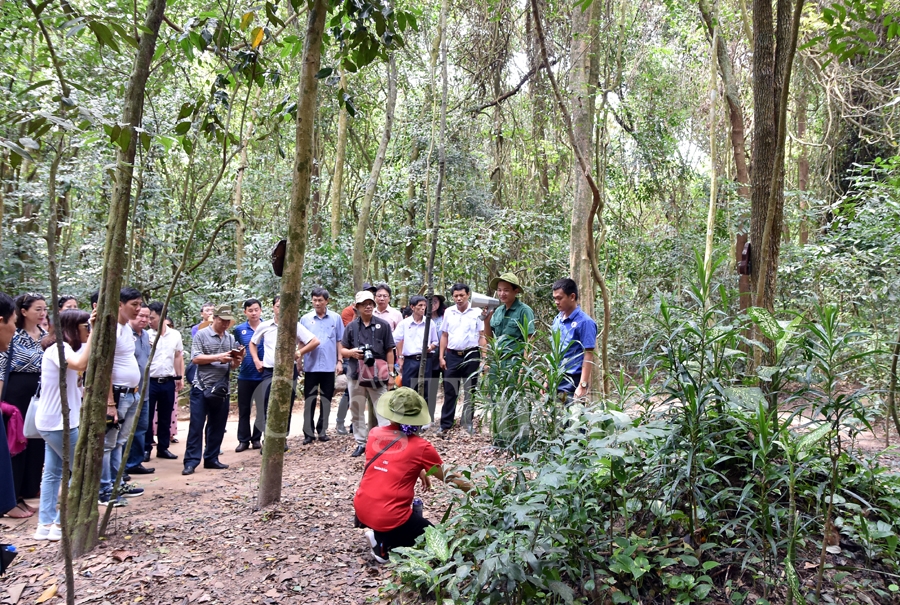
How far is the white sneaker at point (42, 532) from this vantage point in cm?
439

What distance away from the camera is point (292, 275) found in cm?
460

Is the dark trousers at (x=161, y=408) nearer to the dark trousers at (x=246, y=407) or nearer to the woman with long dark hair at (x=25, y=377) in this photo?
the dark trousers at (x=246, y=407)

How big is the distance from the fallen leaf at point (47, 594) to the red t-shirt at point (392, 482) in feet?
5.73

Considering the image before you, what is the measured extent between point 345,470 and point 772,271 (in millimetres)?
4243

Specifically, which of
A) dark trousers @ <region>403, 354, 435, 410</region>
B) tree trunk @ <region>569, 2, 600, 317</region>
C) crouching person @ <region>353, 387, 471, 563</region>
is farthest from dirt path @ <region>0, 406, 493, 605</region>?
tree trunk @ <region>569, 2, 600, 317</region>

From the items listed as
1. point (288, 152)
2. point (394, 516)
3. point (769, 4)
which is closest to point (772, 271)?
point (769, 4)

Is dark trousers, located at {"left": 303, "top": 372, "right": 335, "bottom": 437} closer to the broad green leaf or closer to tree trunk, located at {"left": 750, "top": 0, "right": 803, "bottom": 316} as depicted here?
tree trunk, located at {"left": 750, "top": 0, "right": 803, "bottom": 316}

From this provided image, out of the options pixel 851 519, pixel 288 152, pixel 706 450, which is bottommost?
pixel 851 519

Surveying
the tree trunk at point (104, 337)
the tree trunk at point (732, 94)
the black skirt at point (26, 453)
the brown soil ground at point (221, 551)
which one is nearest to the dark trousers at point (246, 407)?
the brown soil ground at point (221, 551)

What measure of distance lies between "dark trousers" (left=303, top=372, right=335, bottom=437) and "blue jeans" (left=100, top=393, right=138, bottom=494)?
220 centimetres

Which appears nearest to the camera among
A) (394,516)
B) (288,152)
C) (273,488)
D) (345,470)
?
(394,516)

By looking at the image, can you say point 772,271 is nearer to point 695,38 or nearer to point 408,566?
point 408,566

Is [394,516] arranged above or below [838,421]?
below

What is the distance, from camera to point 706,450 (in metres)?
3.20
